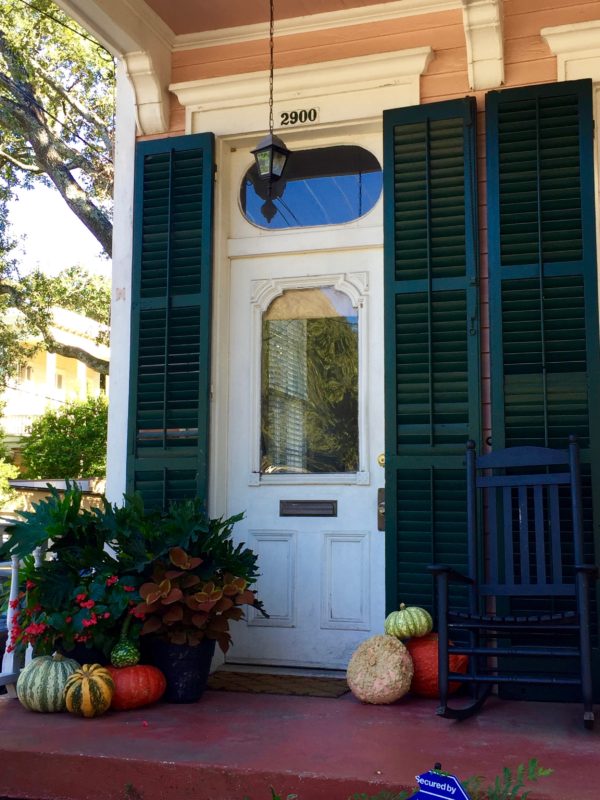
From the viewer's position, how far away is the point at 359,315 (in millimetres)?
5035

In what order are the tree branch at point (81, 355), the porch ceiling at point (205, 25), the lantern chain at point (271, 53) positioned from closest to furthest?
the porch ceiling at point (205, 25), the lantern chain at point (271, 53), the tree branch at point (81, 355)

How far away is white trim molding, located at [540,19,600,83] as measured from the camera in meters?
4.59

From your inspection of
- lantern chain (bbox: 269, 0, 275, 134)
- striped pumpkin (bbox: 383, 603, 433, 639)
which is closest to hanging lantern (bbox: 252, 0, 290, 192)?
lantern chain (bbox: 269, 0, 275, 134)

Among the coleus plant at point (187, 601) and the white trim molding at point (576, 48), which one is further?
the white trim molding at point (576, 48)

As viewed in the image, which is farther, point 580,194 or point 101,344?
point 101,344

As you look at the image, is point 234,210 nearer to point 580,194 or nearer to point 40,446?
point 580,194

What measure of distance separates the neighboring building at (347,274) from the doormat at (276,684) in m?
0.14

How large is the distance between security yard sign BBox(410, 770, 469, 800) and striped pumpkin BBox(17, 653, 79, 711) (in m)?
2.50

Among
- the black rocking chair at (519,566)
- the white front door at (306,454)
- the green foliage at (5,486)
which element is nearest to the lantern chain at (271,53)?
the white front door at (306,454)

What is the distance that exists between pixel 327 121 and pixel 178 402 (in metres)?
1.74

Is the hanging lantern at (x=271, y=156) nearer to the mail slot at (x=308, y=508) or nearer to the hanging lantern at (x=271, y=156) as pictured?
the hanging lantern at (x=271, y=156)

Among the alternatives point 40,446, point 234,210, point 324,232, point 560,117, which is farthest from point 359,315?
point 40,446

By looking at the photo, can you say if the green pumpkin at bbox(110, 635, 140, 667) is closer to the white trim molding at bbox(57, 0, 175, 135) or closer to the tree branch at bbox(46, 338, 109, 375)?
the white trim molding at bbox(57, 0, 175, 135)

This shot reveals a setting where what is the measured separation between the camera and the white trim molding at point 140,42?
4871mm
